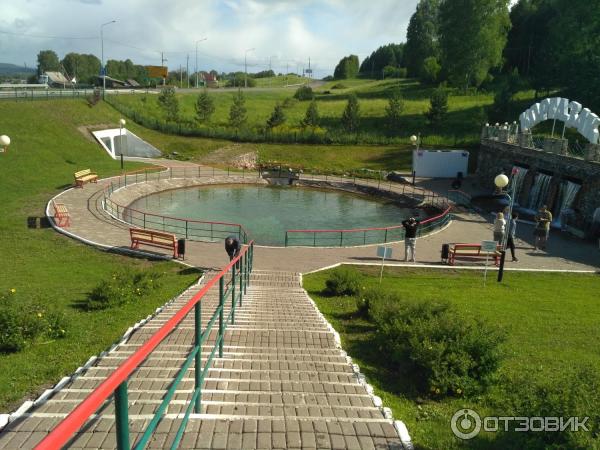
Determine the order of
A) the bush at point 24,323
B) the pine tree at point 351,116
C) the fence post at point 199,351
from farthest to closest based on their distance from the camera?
the pine tree at point 351,116
the bush at point 24,323
the fence post at point 199,351

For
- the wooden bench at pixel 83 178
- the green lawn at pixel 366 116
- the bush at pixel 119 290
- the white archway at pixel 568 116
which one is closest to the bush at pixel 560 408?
the bush at pixel 119 290

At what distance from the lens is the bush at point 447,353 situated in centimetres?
694

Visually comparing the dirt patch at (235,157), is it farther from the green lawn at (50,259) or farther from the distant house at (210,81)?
the distant house at (210,81)

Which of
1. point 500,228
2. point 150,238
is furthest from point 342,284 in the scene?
point 500,228

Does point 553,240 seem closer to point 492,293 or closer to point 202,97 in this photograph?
point 492,293

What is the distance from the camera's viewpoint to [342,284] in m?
14.2

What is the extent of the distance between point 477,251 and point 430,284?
13.3ft

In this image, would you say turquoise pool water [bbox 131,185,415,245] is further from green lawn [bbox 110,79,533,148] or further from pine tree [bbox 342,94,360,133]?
pine tree [bbox 342,94,360,133]

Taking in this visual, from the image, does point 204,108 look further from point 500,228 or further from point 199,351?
point 199,351

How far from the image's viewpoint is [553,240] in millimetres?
23141

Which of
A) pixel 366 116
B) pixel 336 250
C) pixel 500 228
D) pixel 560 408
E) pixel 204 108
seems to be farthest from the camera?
pixel 366 116

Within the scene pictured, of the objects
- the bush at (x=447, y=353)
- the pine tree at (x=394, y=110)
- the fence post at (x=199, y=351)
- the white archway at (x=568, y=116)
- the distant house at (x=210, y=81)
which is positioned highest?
the distant house at (x=210, y=81)

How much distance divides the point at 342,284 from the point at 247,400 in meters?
9.12

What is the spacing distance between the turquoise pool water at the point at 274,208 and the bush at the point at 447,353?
48.7 ft
